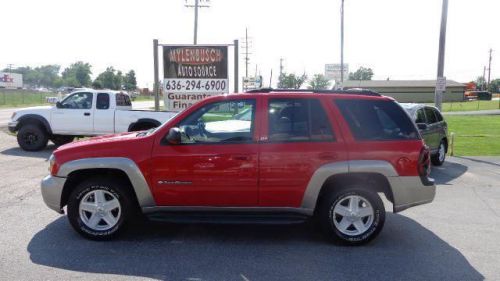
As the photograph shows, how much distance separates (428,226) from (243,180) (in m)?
2.72

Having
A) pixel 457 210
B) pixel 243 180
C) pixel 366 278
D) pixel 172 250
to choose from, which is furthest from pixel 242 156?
pixel 457 210

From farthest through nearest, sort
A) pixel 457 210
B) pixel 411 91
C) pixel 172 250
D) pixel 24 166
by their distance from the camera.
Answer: pixel 411 91, pixel 24 166, pixel 457 210, pixel 172 250

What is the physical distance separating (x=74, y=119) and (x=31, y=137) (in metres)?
1.31

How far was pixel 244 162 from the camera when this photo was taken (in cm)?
521

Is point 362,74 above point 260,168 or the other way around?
above

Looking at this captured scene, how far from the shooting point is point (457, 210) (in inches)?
282

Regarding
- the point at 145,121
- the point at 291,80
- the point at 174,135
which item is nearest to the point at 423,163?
the point at 174,135

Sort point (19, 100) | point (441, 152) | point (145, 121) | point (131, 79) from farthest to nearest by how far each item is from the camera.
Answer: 1. point (131, 79)
2. point (19, 100)
3. point (145, 121)
4. point (441, 152)

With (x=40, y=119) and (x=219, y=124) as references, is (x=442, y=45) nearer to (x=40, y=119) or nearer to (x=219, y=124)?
(x=219, y=124)

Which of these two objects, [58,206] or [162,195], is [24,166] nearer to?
[58,206]

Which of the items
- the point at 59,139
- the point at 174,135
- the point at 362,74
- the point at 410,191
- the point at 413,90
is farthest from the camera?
the point at 362,74

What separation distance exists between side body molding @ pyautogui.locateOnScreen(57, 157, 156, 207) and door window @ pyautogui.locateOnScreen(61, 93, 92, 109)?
29.0ft

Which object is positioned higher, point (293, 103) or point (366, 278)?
point (293, 103)

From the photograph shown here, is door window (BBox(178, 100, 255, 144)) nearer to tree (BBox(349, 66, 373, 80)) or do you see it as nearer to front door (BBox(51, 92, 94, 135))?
front door (BBox(51, 92, 94, 135))
